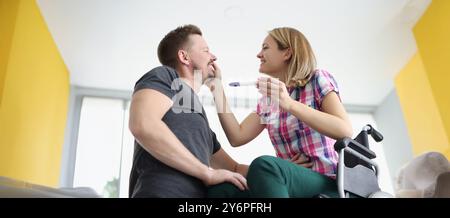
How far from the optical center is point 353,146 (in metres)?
1.05

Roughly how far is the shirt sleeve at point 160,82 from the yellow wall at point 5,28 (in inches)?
43.5

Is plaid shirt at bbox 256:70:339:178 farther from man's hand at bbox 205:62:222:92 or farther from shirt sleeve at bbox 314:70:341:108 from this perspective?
man's hand at bbox 205:62:222:92

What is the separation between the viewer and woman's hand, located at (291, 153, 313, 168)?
1.02m

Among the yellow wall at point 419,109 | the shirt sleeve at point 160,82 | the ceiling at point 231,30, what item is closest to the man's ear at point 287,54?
the shirt sleeve at point 160,82

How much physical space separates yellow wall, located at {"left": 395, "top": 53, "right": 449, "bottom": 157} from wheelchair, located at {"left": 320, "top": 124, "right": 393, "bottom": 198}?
175 centimetres

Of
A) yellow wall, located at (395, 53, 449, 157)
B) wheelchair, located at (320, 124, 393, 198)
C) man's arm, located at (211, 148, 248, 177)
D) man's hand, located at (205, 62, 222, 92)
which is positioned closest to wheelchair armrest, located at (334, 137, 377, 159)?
wheelchair, located at (320, 124, 393, 198)

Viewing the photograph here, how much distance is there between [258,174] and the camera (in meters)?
0.83

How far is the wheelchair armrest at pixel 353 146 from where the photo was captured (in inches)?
36.7

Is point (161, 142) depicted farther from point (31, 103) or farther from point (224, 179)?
point (31, 103)

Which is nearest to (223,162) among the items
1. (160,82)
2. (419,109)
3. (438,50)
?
(160,82)

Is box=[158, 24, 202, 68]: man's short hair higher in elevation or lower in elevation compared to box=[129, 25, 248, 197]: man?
higher

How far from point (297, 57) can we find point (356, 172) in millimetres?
398

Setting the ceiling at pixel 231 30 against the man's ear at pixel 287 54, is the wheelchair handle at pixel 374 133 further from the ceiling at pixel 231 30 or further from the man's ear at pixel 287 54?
Answer: the ceiling at pixel 231 30
